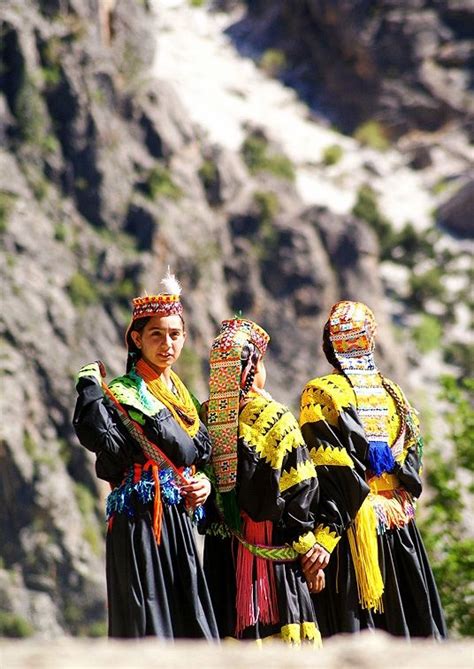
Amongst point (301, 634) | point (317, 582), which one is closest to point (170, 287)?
point (317, 582)

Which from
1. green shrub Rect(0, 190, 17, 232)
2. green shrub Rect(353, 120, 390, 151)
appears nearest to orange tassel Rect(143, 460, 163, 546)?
green shrub Rect(0, 190, 17, 232)

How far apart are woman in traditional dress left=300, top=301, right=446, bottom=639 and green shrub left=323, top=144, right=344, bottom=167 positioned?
4394 cm

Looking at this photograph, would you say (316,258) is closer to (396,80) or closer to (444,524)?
(396,80)

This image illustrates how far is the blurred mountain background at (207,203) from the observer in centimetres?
2869

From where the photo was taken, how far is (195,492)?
4949 millimetres

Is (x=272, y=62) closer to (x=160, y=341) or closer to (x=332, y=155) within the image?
(x=332, y=155)

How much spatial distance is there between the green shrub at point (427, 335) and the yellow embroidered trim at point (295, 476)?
36985mm

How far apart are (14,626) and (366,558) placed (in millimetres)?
21628

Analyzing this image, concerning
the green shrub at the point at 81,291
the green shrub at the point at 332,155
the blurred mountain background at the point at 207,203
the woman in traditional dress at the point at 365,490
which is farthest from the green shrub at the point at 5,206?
→ the woman in traditional dress at the point at 365,490

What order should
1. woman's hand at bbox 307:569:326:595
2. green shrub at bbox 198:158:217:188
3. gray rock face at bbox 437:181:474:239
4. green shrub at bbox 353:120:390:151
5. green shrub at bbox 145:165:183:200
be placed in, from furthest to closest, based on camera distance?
green shrub at bbox 353:120:390:151
gray rock face at bbox 437:181:474:239
green shrub at bbox 198:158:217:188
green shrub at bbox 145:165:183:200
woman's hand at bbox 307:569:326:595

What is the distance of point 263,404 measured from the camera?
203 inches

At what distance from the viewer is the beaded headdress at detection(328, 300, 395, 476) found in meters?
5.49

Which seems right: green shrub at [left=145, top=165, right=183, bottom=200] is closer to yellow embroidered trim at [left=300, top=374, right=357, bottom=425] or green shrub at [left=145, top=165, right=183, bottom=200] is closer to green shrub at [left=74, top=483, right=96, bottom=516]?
green shrub at [left=74, top=483, right=96, bottom=516]

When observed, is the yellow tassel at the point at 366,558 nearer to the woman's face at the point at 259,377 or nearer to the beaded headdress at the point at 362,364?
the beaded headdress at the point at 362,364
